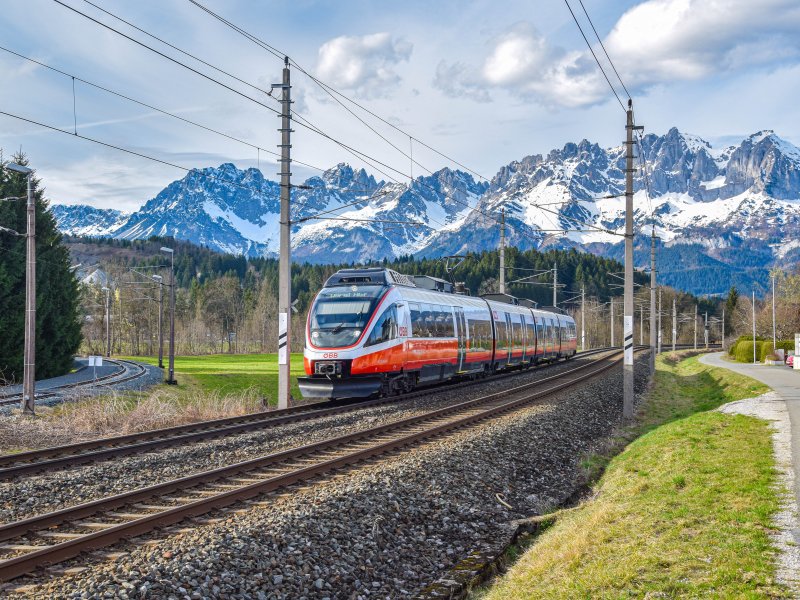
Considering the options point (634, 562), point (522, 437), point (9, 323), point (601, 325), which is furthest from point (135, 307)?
point (634, 562)

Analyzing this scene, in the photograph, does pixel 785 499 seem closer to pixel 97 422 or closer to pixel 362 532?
pixel 362 532

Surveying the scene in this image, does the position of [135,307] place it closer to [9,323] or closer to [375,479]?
[9,323]

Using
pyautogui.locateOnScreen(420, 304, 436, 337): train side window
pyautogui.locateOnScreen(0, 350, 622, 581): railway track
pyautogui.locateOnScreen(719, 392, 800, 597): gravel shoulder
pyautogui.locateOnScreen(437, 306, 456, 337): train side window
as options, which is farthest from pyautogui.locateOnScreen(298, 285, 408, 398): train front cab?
pyautogui.locateOnScreen(719, 392, 800, 597): gravel shoulder

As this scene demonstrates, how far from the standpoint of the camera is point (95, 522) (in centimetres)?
918

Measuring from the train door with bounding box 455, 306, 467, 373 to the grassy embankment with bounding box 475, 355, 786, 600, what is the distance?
46.3 ft

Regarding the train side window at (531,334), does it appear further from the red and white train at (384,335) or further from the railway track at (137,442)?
the railway track at (137,442)

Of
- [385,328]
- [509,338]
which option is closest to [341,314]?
[385,328]

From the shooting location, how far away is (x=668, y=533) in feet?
29.5

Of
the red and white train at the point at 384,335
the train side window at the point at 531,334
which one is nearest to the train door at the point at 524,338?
the train side window at the point at 531,334

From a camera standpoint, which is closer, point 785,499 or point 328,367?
point 785,499

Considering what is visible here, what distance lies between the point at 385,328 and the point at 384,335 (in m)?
0.21

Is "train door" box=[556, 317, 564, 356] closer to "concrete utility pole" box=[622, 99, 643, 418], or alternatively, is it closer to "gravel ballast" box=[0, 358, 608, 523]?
"concrete utility pole" box=[622, 99, 643, 418]

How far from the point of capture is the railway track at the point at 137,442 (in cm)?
1262

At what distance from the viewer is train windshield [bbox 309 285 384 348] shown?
22.2 meters
